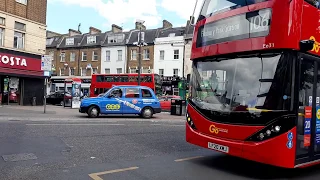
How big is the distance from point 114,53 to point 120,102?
96.3 ft

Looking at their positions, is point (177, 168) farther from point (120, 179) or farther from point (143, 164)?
point (120, 179)

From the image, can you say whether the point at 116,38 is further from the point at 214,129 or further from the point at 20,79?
the point at 214,129

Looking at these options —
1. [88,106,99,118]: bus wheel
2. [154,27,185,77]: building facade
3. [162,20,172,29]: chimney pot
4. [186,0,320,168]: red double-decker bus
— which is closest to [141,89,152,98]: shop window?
[88,106,99,118]: bus wheel

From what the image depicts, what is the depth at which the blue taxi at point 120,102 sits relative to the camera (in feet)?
53.5

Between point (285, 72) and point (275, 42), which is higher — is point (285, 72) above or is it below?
below

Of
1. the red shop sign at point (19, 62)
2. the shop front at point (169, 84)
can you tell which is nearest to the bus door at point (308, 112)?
the red shop sign at point (19, 62)

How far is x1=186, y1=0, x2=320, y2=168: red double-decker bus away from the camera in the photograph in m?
5.22

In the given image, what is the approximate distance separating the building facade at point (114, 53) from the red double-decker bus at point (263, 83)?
38.0 m

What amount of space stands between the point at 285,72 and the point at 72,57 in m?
45.9

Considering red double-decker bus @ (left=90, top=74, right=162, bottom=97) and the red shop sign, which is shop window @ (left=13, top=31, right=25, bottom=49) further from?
red double-decker bus @ (left=90, top=74, right=162, bottom=97)

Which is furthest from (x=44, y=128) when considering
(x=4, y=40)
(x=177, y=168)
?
(x=4, y=40)

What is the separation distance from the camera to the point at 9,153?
6898 millimetres

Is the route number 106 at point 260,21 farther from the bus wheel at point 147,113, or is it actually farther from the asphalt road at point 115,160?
the bus wheel at point 147,113

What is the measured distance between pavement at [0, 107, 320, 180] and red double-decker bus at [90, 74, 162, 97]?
788 inches
